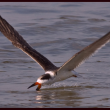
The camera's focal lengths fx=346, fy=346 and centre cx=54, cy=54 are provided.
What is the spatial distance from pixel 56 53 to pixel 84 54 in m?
3.39

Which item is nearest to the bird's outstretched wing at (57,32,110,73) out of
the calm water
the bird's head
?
the bird's head

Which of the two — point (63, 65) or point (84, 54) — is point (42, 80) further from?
point (84, 54)

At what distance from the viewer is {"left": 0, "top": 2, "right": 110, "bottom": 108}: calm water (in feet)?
22.1

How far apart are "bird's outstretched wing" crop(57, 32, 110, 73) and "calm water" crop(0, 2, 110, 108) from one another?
22.8 inches

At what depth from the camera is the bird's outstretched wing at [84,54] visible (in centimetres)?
632

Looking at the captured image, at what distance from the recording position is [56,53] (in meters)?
10.1

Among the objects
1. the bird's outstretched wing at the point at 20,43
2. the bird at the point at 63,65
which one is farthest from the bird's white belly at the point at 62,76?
the bird's outstretched wing at the point at 20,43

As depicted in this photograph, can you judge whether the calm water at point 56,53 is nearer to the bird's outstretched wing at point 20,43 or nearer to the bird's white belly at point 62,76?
the bird's white belly at point 62,76

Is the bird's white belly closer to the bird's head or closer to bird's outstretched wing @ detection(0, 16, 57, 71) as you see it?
the bird's head

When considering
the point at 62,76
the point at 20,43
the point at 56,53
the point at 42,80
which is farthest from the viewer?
the point at 56,53

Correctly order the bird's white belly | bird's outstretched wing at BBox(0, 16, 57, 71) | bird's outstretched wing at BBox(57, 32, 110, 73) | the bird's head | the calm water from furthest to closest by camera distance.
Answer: bird's outstretched wing at BBox(0, 16, 57, 71)
the bird's white belly
the bird's head
the calm water
bird's outstretched wing at BBox(57, 32, 110, 73)

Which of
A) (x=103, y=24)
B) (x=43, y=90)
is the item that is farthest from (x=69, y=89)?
(x=103, y=24)

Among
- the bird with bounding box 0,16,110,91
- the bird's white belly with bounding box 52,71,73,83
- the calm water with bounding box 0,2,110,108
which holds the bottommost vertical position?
the calm water with bounding box 0,2,110,108

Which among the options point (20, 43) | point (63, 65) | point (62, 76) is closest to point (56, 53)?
point (20, 43)
